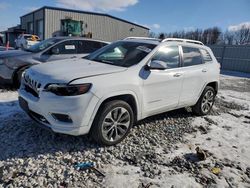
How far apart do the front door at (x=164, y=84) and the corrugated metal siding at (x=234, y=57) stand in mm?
16242

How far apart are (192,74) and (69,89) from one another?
279cm

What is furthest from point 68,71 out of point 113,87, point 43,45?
point 43,45

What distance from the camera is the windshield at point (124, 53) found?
174 inches

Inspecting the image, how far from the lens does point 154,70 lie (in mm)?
4387

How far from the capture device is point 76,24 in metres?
34.3

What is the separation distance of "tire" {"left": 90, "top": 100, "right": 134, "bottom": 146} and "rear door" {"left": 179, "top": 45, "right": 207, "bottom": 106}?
1.53 metres

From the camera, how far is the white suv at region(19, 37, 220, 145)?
354 centimetres

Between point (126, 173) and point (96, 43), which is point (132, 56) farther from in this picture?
point (96, 43)

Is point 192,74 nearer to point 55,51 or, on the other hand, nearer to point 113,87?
point 113,87

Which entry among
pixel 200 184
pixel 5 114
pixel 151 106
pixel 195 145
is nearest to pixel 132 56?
pixel 151 106

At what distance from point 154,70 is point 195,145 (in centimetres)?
152

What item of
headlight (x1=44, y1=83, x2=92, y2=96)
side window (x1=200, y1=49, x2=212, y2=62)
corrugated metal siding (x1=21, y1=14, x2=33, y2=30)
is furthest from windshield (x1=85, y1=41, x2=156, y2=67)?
corrugated metal siding (x1=21, y1=14, x2=33, y2=30)

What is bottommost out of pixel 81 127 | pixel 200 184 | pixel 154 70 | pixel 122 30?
pixel 200 184

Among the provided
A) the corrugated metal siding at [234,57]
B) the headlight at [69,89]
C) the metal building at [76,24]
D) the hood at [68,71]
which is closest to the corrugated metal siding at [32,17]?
the metal building at [76,24]
